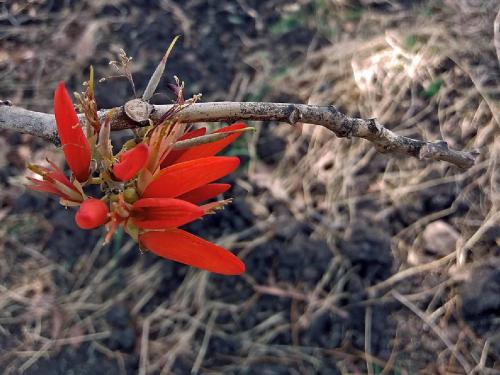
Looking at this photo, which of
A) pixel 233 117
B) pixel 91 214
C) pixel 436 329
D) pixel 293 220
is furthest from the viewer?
pixel 293 220

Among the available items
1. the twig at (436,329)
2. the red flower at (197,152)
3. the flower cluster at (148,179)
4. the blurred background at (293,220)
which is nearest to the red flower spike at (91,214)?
the flower cluster at (148,179)

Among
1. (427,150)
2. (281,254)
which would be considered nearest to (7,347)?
(281,254)

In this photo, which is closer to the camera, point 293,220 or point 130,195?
point 130,195

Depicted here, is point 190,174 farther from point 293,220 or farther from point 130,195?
point 293,220

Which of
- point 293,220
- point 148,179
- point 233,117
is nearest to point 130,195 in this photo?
point 148,179

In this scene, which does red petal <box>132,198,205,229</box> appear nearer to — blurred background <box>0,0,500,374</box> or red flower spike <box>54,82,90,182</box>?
red flower spike <box>54,82,90,182</box>

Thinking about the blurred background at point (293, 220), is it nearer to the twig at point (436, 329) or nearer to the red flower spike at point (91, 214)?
the twig at point (436, 329)

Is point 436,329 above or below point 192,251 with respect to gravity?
below
